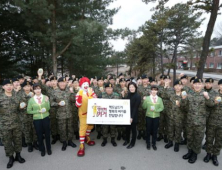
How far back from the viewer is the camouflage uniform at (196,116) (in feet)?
11.4

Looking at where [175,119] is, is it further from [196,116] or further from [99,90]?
[99,90]

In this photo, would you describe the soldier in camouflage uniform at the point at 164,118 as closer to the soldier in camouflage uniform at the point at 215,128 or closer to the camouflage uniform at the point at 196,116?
the camouflage uniform at the point at 196,116

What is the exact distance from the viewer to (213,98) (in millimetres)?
3363

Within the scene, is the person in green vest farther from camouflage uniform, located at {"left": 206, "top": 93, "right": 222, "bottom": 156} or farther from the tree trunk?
the tree trunk

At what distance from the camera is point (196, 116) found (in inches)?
139

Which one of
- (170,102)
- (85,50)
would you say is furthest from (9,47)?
(170,102)

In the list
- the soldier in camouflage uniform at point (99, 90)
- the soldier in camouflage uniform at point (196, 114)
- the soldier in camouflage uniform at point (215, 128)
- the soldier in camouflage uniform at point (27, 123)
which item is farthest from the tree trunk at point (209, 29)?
the soldier in camouflage uniform at point (27, 123)

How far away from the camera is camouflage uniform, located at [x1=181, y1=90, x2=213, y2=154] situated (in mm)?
3487

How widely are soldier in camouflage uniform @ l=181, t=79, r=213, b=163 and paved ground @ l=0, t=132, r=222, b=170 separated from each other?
0.43 metres

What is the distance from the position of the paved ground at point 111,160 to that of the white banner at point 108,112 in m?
0.95

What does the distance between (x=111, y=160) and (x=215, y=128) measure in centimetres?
280

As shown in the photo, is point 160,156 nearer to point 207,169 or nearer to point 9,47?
point 207,169

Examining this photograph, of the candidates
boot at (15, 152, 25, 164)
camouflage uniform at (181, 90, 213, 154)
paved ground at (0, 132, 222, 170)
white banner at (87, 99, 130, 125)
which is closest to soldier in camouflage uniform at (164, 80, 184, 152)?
paved ground at (0, 132, 222, 170)

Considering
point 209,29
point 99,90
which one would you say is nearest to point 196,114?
point 99,90
